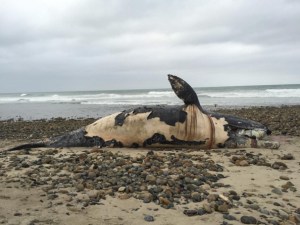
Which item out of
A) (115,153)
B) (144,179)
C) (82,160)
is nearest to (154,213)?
(144,179)

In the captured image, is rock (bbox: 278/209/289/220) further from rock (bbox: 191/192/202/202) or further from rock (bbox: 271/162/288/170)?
rock (bbox: 271/162/288/170)

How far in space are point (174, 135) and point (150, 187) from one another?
3.23 m

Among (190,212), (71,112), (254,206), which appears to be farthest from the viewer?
(71,112)

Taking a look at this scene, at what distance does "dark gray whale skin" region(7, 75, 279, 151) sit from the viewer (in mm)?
8039

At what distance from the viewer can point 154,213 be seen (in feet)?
13.2

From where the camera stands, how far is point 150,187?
4.90 m

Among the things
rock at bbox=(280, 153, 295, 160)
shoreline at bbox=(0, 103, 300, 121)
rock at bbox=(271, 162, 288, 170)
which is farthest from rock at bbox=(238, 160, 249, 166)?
shoreline at bbox=(0, 103, 300, 121)

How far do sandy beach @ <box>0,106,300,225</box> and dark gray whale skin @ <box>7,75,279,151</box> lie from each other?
56 centimetres

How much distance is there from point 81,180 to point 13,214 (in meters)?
1.43

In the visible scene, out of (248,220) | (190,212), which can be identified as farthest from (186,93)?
(248,220)

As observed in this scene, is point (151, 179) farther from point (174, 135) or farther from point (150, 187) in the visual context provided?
point (174, 135)

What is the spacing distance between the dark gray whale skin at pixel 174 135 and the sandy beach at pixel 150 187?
0.56m

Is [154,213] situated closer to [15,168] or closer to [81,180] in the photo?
[81,180]

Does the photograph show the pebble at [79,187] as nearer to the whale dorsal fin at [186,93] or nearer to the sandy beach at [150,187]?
the sandy beach at [150,187]
